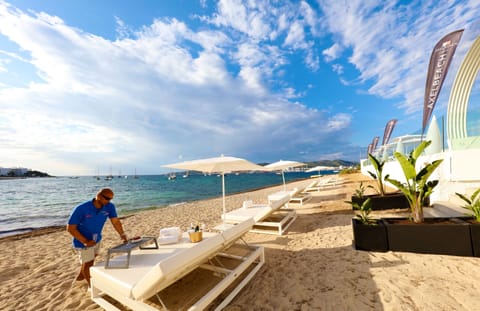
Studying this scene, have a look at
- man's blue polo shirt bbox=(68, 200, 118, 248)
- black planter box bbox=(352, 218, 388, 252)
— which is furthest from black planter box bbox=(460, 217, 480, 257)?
man's blue polo shirt bbox=(68, 200, 118, 248)

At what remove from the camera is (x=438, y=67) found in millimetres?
7590

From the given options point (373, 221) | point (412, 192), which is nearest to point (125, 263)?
point (373, 221)

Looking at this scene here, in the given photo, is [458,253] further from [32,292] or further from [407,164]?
[32,292]

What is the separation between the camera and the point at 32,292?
3.22 m

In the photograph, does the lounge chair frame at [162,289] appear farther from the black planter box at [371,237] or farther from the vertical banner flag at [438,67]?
the vertical banner flag at [438,67]

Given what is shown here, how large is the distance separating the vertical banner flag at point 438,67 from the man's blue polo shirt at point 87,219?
11.6 meters

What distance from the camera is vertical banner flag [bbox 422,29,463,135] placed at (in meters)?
7.20

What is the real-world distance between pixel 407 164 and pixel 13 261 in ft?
29.6

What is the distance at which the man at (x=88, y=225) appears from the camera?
2.92m

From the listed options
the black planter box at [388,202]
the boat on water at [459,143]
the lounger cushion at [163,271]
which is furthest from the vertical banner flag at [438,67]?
the lounger cushion at [163,271]

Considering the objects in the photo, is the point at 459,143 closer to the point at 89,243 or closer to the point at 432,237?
the point at 432,237

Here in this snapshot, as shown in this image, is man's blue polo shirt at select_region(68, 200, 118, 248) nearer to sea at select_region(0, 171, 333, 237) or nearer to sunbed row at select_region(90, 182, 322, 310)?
sunbed row at select_region(90, 182, 322, 310)

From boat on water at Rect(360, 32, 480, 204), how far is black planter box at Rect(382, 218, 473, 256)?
220 centimetres

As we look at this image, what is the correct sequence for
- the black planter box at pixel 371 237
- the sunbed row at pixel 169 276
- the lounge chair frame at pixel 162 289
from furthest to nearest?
Result: the black planter box at pixel 371 237
the lounge chair frame at pixel 162 289
the sunbed row at pixel 169 276
